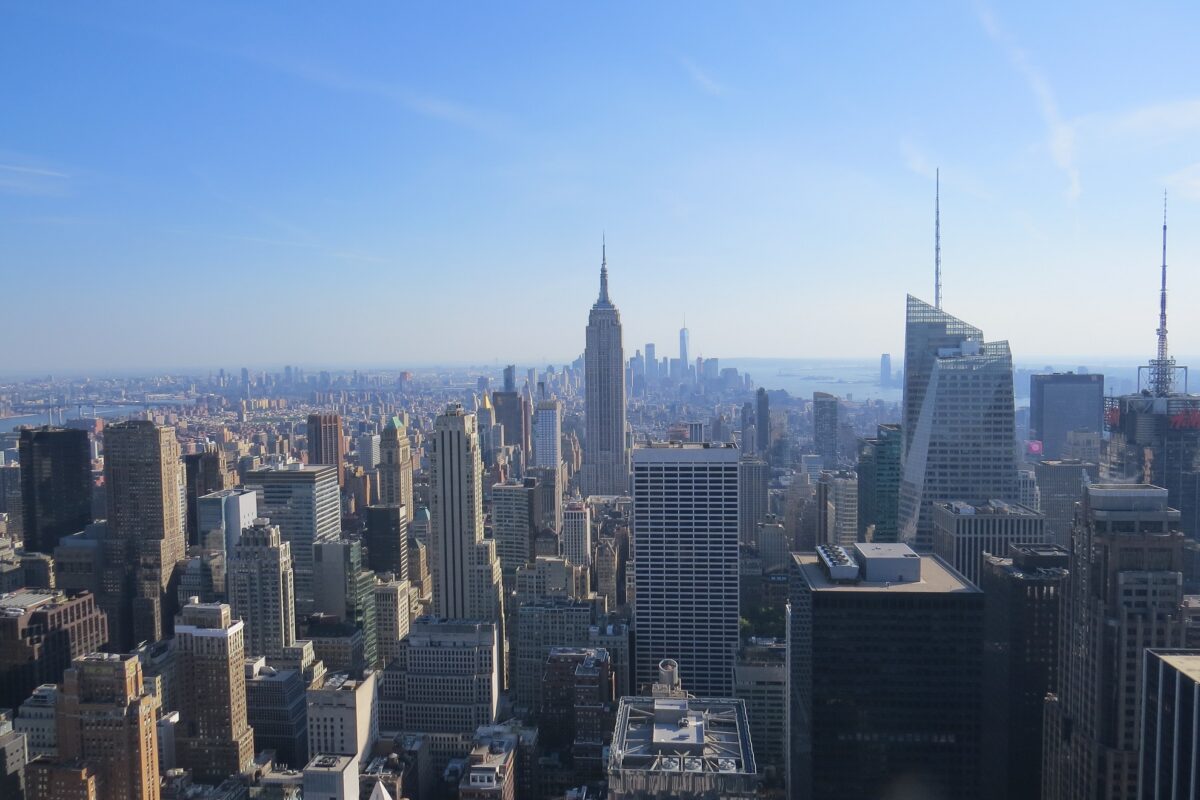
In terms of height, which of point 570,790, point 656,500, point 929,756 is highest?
point 656,500

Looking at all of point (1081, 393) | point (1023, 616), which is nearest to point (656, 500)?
point (1023, 616)

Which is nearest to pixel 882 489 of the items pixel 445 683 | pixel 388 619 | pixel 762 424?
pixel 388 619

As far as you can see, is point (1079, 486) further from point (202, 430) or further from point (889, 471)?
point (202, 430)

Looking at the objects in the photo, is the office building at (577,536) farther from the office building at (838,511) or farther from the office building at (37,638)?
the office building at (37,638)

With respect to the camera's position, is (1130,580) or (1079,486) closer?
(1130,580)

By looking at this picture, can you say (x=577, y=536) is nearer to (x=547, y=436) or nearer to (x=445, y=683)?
(x=445, y=683)
